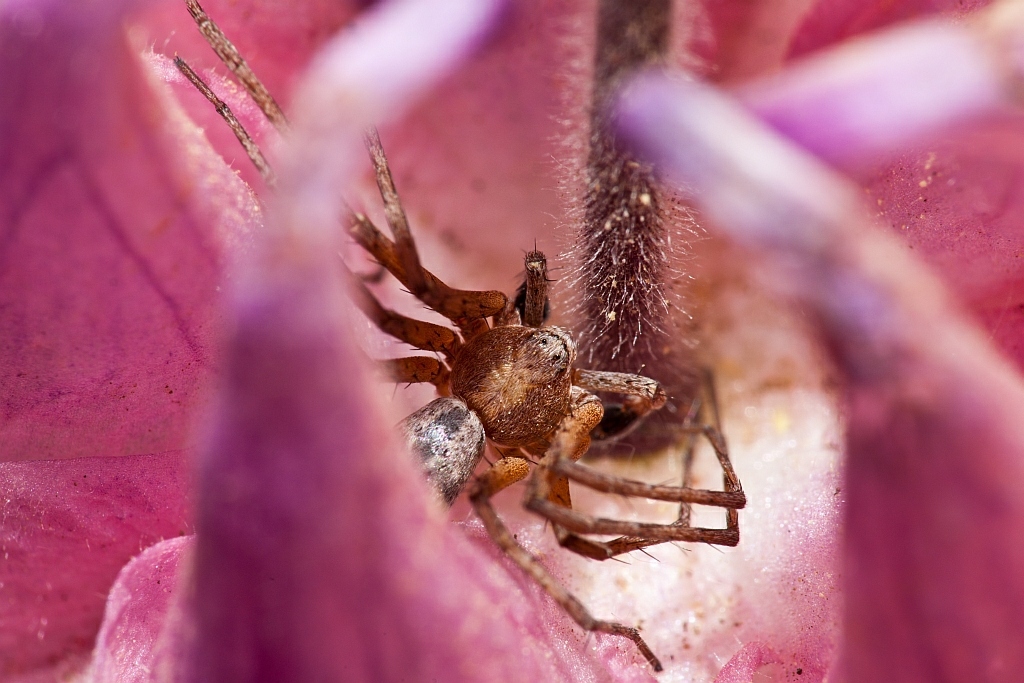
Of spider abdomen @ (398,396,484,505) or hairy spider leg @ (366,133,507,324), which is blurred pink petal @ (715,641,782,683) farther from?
hairy spider leg @ (366,133,507,324)

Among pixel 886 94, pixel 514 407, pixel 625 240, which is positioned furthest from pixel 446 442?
pixel 886 94

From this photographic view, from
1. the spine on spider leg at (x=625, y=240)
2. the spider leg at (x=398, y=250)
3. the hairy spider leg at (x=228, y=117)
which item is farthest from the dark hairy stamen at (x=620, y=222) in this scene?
the hairy spider leg at (x=228, y=117)

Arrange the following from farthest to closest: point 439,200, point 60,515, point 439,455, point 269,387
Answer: point 439,200 → point 439,455 → point 60,515 → point 269,387

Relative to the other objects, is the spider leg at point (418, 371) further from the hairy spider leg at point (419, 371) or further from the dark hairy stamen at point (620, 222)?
the dark hairy stamen at point (620, 222)

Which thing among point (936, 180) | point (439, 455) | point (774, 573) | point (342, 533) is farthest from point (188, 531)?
point (936, 180)

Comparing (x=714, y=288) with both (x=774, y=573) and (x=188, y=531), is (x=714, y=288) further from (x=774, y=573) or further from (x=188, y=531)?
(x=188, y=531)

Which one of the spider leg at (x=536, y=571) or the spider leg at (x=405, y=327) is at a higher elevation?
the spider leg at (x=405, y=327)

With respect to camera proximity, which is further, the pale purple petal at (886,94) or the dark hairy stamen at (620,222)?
the dark hairy stamen at (620,222)
